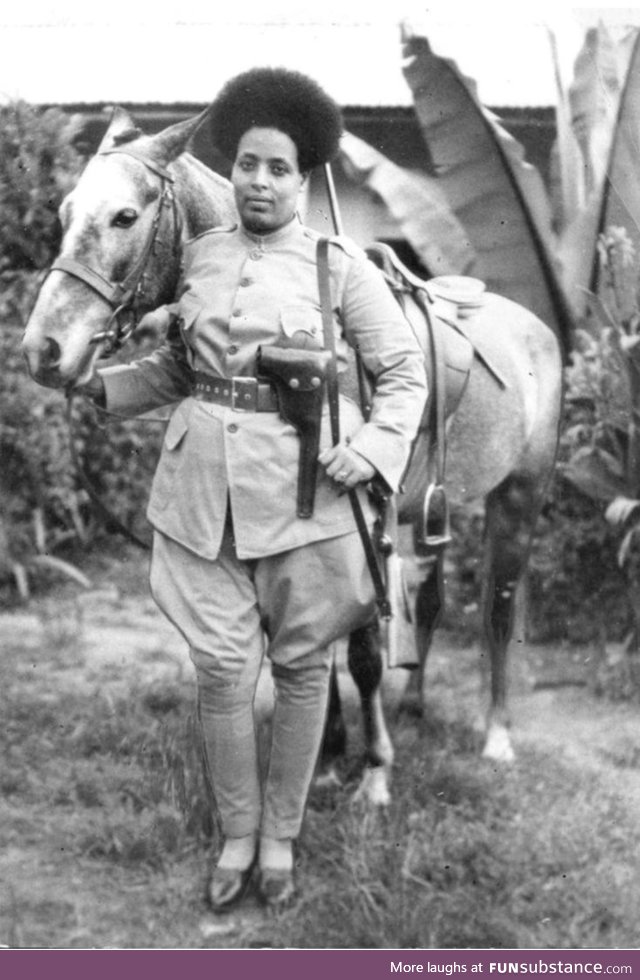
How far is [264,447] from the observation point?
9.14ft

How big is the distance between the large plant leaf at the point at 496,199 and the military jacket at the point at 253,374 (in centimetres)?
90

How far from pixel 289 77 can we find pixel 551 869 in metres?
2.29

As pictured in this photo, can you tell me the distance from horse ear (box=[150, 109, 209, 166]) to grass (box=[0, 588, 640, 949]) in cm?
164

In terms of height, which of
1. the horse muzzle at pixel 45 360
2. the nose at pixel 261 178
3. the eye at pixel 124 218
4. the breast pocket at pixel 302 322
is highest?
the nose at pixel 261 178

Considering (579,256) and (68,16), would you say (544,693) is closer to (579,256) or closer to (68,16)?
(579,256)

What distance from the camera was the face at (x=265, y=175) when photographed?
2.73 m

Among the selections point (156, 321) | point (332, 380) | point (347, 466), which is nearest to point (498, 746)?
point (347, 466)

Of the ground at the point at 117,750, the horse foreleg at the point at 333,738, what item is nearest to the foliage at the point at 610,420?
the ground at the point at 117,750

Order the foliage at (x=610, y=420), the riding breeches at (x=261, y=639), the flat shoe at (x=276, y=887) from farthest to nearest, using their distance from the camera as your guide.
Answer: the foliage at (x=610, y=420), the flat shoe at (x=276, y=887), the riding breeches at (x=261, y=639)

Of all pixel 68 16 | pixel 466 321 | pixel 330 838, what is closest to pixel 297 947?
pixel 330 838

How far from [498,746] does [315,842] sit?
2.54ft

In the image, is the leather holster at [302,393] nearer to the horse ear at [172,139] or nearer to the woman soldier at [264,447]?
the woman soldier at [264,447]

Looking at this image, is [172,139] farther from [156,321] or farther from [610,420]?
[610,420]

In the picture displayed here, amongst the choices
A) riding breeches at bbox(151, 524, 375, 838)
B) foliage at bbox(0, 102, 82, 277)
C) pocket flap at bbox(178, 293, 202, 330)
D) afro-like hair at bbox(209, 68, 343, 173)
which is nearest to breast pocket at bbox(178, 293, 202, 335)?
pocket flap at bbox(178, 293, 202, 330)
